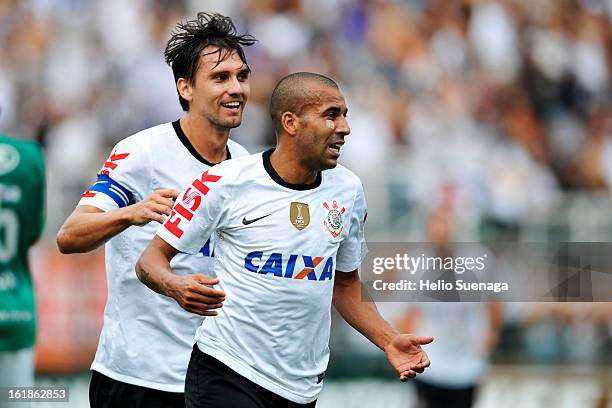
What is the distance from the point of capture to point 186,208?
4.50 m

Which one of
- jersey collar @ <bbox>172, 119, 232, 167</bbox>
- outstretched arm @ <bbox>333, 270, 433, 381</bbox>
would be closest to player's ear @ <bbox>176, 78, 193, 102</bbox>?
jersey collar @ <bbox>172, 119, 232, 167</bbox>

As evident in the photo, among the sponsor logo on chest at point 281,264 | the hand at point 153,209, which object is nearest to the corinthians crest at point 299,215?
the sponsor logo on chest at point 281,264

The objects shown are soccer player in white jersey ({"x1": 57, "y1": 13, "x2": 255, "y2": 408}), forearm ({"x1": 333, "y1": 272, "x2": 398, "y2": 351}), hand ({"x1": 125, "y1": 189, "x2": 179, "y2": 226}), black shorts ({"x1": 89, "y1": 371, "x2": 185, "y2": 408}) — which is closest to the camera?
hand ({"x1": 125, "y1": 189, "x2": 179, "y2": 226})

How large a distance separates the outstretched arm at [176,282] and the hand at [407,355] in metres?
0.87

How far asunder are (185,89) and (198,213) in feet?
3.80

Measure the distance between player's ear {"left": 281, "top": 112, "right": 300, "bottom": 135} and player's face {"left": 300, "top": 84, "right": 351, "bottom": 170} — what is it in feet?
0.11

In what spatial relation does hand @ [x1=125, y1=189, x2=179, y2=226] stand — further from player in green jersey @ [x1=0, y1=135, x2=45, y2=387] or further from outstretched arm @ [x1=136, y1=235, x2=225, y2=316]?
player in green jersey @ [x1=0, y1=135, x2=45, y2=387]

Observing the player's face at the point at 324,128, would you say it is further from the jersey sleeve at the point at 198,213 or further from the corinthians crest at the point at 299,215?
the jersey sleeve at the point at 198,213

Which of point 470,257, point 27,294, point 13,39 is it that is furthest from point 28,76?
point 27,294

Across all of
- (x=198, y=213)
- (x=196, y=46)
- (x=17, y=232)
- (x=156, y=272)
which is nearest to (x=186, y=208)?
(x=198, y=213)

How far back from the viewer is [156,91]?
12117mm

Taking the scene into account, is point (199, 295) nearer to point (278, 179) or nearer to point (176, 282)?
point (176, 282)

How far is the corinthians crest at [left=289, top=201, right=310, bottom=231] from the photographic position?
15.1 ft

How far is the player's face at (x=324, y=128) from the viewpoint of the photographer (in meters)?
4.60
